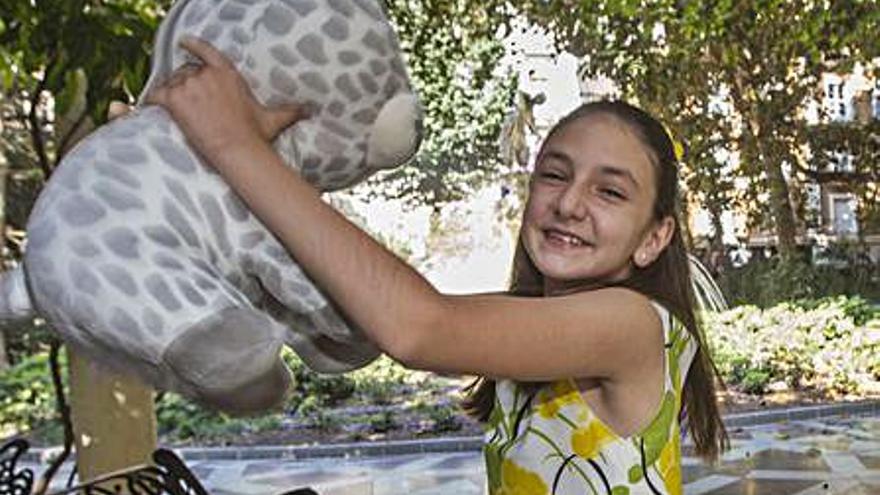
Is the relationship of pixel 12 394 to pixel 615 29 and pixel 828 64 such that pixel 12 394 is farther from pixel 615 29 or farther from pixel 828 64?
pixel 828 64

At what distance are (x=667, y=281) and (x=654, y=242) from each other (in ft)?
0.12

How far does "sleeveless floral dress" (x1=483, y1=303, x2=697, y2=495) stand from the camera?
644 millimetres

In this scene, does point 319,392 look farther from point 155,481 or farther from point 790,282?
point 155,481

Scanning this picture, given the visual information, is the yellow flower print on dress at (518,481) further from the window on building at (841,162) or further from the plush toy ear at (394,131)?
the window on building at (841,162)

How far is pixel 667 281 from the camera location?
0.67 m

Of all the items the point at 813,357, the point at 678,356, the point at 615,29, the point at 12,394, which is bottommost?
the point at 813,357

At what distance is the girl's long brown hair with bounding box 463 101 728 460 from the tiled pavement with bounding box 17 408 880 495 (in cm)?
263

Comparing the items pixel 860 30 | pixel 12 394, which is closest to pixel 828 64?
pixel 860 30

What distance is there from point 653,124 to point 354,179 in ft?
0.71

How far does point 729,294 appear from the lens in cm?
502

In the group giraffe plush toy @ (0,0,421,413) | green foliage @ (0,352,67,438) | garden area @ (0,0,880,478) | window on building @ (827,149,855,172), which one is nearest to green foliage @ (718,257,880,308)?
garden area @ (0,0,880,478)

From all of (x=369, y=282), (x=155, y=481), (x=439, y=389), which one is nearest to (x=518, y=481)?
(x=369, y=282)

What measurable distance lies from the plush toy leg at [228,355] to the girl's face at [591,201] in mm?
207

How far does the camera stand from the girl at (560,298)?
0.45 metres
